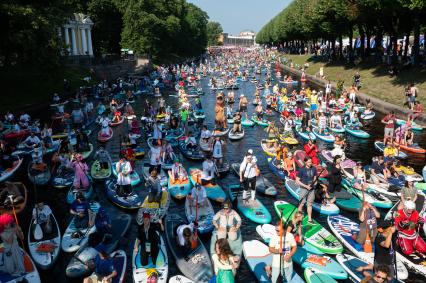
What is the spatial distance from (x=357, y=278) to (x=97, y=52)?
8768cm

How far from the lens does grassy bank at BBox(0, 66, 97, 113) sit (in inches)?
1555

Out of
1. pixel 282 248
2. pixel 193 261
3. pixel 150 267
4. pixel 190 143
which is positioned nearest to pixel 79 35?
pixel 190 143

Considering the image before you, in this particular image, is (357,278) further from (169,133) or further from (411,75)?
(411,75)

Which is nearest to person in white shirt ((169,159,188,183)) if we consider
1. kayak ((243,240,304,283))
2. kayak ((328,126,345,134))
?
kayak ((243,240,304,283))

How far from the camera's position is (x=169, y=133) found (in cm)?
2903

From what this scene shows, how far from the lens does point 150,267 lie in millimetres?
12523

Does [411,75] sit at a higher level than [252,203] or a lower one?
higher

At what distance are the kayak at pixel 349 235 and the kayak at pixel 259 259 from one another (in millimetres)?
2949

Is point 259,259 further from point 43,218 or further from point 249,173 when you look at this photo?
point 43,218

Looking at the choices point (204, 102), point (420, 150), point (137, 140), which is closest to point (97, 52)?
point (204, 102)

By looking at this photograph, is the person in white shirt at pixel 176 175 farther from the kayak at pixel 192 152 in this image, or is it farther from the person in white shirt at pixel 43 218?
the person in white shirt at pixel 43 218

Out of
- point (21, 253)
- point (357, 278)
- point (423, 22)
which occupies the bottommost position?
point (357, 278)

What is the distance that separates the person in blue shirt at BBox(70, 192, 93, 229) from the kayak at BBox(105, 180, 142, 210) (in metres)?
2.53

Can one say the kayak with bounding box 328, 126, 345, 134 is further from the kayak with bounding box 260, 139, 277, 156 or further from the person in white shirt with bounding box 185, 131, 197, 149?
the person in white shirt with bounding box 185, 131, 197, 149
